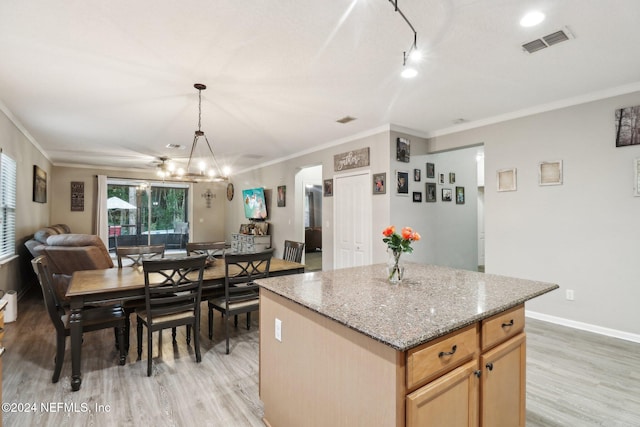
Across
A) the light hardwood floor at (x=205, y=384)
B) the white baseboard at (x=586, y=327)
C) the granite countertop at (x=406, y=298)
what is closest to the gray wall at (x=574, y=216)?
the white baseboard at (x=586, y=327)

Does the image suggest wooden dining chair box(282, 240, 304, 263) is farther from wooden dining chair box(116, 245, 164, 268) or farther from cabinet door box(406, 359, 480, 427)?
cabinet door box(406, 359, 480, 427)

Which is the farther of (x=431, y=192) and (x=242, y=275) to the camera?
(x=431, y=192)

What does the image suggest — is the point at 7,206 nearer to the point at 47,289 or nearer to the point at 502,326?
the point at 47,289

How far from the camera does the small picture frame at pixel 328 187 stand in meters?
5.69

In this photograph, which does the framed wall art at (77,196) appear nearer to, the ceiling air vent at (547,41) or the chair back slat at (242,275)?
the chair back slat at (242,275)

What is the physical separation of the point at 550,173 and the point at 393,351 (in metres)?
3.73

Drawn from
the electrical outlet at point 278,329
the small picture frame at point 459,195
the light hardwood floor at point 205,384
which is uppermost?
the small picture frame at point 459,195

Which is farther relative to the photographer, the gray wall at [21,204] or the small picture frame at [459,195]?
the small picture frame at [459,195]

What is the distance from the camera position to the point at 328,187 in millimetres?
5758

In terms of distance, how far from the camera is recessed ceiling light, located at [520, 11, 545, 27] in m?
2.09

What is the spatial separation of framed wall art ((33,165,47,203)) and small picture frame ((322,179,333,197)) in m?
5.10

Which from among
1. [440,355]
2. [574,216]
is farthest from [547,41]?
[440,355]

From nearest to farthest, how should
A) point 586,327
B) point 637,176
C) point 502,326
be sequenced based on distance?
point 502,326 → point 637,176 → point 586,327

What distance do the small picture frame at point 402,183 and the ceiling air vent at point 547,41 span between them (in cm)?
239
